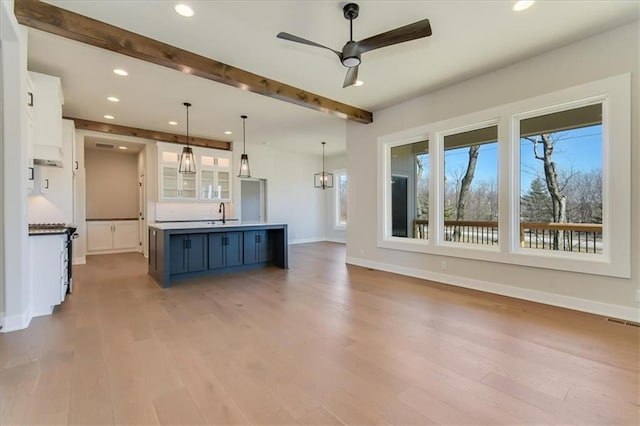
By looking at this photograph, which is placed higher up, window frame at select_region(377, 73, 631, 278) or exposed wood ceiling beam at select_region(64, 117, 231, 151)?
exposed wood ceiling beam at select_region(64, 117, 231, 151)

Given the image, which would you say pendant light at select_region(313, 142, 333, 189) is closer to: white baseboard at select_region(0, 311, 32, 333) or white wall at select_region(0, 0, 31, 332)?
white wall at select_region(0, 0, 31, 332)

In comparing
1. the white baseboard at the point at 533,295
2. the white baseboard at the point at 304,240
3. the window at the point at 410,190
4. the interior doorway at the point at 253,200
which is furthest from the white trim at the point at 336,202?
the white baseboard at the point at 533,295

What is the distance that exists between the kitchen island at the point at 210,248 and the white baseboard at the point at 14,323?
159cm

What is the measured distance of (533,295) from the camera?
3670mm

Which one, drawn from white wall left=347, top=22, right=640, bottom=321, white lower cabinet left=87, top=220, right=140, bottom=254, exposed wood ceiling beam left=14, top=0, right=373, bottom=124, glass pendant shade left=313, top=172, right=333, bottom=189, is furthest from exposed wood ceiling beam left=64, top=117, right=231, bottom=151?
white wall left=347, top=22, right=640, bottom=321

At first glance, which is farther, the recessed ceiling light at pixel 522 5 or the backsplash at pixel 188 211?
the backsplash at pixel 188 211

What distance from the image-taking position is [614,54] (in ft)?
10.2

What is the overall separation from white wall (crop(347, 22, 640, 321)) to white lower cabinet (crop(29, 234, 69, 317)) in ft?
14.9

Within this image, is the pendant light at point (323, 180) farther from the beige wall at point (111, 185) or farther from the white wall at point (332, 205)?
the beige wall at point (111, 185)

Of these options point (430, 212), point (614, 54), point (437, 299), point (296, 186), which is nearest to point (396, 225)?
point (430, 212)

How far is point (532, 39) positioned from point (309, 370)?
398 cm

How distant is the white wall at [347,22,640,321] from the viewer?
304 centimetres

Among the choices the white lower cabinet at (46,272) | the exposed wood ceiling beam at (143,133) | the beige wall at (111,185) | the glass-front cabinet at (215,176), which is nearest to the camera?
the white lower cabinet at (46,272)

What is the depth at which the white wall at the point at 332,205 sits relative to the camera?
993 centimetres
